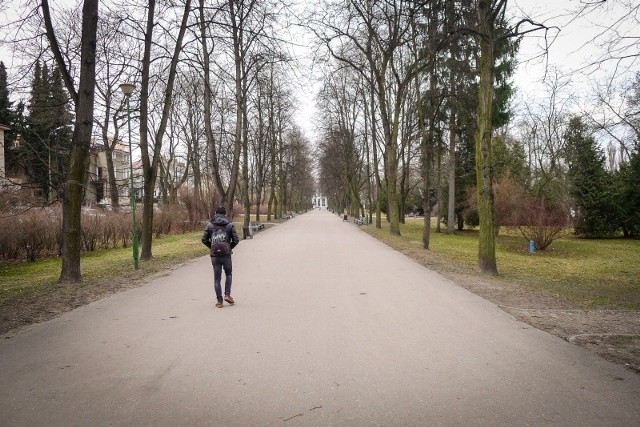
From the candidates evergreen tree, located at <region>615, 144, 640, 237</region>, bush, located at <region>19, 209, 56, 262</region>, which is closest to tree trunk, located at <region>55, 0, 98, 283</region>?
bush, located at <region>19, 209, 56, 262</region>

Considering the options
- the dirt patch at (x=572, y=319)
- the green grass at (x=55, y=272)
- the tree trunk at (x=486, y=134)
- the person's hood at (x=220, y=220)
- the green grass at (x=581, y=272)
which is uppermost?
the tree trunk at (x=486, y=134)

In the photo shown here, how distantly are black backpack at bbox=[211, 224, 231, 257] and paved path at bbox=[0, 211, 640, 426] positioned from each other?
91cm

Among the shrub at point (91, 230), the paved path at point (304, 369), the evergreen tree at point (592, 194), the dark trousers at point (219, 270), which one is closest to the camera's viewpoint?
the paved path at point (304, 369)

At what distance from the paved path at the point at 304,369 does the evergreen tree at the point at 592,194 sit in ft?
81.4

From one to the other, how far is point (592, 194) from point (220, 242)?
91.8 ft

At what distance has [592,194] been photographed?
2711 cm

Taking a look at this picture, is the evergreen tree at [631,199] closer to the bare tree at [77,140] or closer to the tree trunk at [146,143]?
the tree trunk at [146,143]

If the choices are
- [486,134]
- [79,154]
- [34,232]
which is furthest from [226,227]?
[34,232]

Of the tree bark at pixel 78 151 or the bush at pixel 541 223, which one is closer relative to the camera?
the tree bark at pixel 78 151

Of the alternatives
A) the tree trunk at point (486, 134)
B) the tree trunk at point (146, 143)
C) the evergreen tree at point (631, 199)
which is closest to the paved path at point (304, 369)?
the tree trunk at point (486, 134)

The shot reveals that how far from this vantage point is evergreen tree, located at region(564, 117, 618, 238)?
27.0 m

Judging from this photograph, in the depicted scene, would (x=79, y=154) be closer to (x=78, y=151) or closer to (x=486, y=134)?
(x=78, y=151)

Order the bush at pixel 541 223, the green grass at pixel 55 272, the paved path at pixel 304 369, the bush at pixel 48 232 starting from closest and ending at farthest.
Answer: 1. the paved path at pixel 304 369
2. the green grass at pixel 55 272
3. the bush at pixel 48 232
4. the bush at pixel 541 223

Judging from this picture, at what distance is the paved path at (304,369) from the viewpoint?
3330 mm
